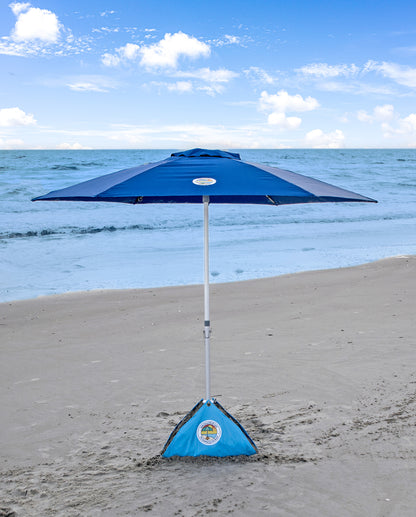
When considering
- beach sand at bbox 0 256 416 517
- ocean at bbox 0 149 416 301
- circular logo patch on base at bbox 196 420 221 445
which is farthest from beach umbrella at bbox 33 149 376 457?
ocean at bbox 0 149 416 301

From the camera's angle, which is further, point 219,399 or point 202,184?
point 219,399

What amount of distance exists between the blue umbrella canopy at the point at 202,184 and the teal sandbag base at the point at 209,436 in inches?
54.9

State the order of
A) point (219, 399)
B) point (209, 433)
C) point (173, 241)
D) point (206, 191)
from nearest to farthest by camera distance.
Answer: point (206, 191), point (209, 433), point (219, 399), point (173, 241)

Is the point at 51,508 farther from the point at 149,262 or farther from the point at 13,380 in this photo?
the point at 149,262

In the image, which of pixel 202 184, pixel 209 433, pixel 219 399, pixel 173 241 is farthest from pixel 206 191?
pixel 173 241

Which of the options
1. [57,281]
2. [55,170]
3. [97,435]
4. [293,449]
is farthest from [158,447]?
[55,170]

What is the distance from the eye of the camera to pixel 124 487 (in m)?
3.29

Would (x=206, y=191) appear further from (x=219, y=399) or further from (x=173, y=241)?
(x=173, y=241)

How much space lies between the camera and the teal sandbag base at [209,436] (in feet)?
11.8

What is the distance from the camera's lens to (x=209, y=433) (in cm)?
360

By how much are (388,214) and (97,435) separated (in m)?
20.8

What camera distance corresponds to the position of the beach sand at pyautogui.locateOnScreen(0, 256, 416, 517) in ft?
10.5

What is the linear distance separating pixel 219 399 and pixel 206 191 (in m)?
2.48

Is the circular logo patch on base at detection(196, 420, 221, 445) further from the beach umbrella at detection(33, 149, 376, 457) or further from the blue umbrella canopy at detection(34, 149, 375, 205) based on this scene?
the blue umbrella canopy at detection(34, 149, 375, 205)
